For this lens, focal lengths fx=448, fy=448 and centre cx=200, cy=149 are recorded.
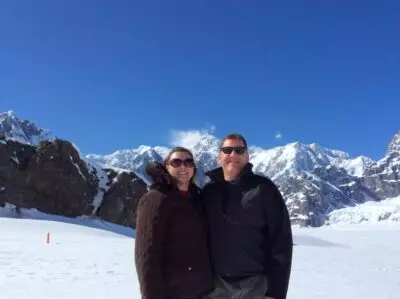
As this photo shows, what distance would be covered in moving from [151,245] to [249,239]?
96cm

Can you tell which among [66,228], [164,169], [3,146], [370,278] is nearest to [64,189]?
[3,146]

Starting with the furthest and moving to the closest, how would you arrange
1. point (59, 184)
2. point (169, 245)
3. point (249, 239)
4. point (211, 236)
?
point (59, 184), point (211, 236), point (249, 239), point (169, 245)

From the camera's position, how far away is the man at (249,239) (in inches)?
169

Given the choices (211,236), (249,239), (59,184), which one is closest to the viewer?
(249,239)

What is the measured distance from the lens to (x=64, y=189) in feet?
189

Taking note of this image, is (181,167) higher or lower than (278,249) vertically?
higher

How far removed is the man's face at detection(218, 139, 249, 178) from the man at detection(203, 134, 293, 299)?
0.65 ft

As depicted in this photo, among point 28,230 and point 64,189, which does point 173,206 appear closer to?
point 28,230

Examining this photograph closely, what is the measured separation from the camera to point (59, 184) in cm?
5750

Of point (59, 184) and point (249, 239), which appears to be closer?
point (249, 239)

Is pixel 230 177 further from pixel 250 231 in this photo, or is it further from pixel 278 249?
pixel 278 249

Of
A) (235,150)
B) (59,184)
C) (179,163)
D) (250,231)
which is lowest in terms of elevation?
(250,231)

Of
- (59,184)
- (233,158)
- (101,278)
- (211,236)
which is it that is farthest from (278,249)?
(59,184)

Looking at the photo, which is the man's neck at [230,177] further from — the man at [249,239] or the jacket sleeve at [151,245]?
the jacket sleeve at [151,245]
